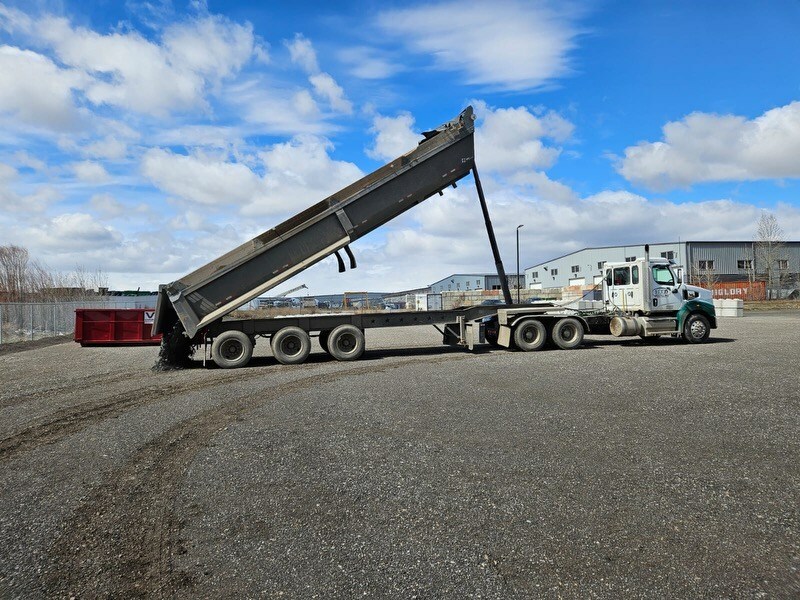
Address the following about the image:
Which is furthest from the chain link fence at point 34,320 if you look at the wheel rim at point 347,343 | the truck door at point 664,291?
the truck door at point 664,291

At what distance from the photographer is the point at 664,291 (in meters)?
18.1

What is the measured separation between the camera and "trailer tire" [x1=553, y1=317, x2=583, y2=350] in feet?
55.7

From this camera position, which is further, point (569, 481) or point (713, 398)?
point (713, 398)

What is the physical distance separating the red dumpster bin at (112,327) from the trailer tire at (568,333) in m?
15.5

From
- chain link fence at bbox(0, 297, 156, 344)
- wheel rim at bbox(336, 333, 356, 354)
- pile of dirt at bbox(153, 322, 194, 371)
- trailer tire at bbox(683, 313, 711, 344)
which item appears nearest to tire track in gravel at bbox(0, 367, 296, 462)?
pile of dirt at bbox(153, 322, 194, 371)

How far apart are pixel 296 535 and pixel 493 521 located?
148 cm

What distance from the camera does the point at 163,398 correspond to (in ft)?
33.2

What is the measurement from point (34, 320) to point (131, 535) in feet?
93.4

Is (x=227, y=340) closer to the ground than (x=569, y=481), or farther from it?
farther from it

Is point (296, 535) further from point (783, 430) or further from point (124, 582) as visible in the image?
point (783, 430)

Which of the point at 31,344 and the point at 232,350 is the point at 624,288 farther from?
the point at 31,344

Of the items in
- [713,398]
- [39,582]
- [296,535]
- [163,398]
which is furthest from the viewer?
[163,398]

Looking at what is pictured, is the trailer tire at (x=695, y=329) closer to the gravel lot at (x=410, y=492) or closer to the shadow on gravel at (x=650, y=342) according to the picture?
the shadow on gravel at (x=650, y=342)

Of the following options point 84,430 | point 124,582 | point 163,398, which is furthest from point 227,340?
point 124,582
